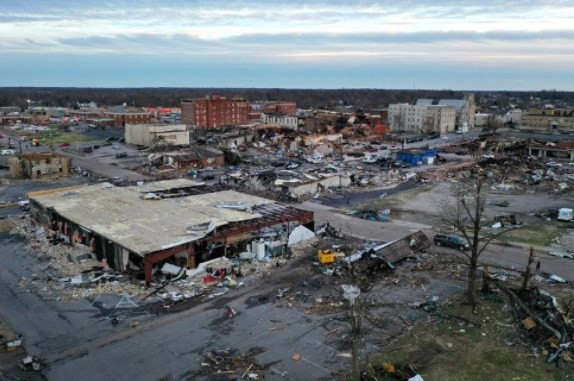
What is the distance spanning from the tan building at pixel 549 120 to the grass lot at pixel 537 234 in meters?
67.4

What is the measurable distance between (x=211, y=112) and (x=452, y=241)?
76.4 meters

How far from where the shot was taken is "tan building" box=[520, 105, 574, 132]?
89.0 m

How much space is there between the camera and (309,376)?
48.5ft

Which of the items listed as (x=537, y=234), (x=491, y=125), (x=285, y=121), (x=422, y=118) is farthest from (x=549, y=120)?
(x=537, y=234)

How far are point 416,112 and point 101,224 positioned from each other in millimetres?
79414

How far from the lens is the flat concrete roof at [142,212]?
923 inches

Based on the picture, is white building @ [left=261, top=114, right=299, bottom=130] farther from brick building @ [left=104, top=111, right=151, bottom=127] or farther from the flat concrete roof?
the flat concrete roof

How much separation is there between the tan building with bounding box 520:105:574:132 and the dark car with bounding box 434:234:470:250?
75.1 m

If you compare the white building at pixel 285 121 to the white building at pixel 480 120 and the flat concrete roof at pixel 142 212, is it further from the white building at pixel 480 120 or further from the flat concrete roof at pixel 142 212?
the flat concrete roof at pixel 142 212

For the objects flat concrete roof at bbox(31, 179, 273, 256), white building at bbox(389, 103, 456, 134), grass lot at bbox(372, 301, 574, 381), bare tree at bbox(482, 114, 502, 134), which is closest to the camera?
grass lot at bbox(372, 301, 574, 381)

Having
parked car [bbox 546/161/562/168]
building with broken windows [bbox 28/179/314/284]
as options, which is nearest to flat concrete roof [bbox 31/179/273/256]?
building with broken windows [bbox 28/179/314/284]

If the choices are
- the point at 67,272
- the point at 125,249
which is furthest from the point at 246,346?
the point at 67,272

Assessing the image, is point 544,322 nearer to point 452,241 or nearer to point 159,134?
point 452,241

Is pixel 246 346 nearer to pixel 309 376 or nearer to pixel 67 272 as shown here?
pixel 309 376
